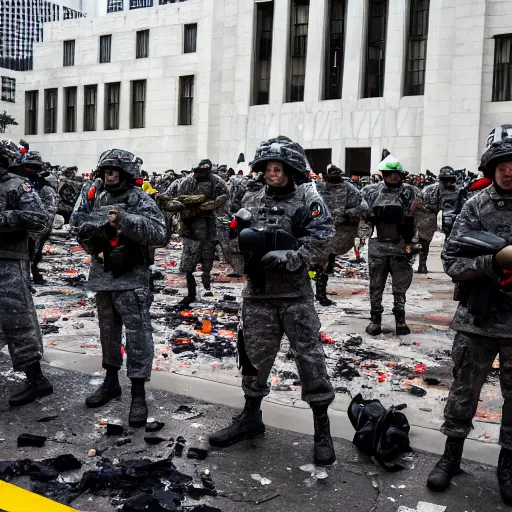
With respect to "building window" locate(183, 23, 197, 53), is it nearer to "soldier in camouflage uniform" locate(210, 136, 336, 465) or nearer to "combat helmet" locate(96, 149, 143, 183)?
"combat helmet" locate(96, 149, 143, 183)

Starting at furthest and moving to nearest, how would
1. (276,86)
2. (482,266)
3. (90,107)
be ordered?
(90,107)
(276,86)
(482,266)

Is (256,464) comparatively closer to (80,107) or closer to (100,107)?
(100,107)

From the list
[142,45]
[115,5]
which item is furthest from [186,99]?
[115,5]

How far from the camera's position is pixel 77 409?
5.05m

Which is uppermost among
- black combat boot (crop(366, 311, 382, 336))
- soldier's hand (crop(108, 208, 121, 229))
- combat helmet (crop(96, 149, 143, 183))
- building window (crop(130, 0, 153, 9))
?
building window (crop(130, 0, 153, 9))

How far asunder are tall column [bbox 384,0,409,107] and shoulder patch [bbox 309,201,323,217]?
25.6 metres

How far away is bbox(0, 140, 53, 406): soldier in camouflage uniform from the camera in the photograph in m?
5.07

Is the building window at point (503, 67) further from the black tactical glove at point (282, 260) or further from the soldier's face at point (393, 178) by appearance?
the black tactical glove at point (282, 260)

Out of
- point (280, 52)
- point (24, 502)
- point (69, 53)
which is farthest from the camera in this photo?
point (69, 53)

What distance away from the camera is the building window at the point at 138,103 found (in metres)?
36.8

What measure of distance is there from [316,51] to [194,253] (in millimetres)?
22783

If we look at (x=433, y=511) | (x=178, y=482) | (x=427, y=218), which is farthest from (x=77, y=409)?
→ (x=427, y=218)

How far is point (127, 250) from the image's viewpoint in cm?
483

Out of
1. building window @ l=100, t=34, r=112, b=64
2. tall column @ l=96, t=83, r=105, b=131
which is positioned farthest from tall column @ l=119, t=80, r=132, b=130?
building window @ l=100, t=34, r=112, b=64
